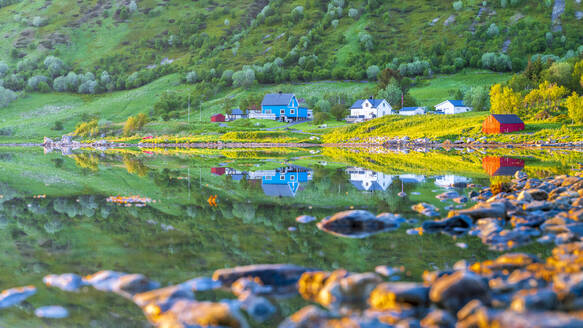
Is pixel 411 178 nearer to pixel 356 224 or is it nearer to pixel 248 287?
pixel 356 224

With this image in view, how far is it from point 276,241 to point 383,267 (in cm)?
409

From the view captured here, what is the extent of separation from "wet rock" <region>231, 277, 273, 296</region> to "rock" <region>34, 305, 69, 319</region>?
3415mm

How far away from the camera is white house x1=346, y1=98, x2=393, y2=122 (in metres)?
130

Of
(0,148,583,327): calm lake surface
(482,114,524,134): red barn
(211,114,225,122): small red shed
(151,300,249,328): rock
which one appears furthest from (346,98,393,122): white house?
(151,300,249,328): rock

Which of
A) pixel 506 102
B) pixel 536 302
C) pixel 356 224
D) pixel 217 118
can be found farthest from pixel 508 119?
pixel 217 118

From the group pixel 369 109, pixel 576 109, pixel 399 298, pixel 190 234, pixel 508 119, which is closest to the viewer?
pixel 399 298

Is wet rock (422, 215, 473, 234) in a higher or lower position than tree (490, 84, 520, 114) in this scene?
higher

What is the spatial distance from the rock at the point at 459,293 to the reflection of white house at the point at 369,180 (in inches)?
666

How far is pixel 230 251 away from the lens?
13.9 metres

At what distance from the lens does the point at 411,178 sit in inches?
1238

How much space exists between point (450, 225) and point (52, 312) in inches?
481

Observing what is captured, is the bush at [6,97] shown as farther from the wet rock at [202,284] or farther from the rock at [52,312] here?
the wet rock at [202,284]

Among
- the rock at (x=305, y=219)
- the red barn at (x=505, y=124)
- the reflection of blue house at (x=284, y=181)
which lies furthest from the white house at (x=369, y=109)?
the rock at (x=305, y=219)

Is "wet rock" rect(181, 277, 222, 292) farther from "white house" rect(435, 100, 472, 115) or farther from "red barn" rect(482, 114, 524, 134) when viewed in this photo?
"white house" rect(435, 100, 472, 115)
